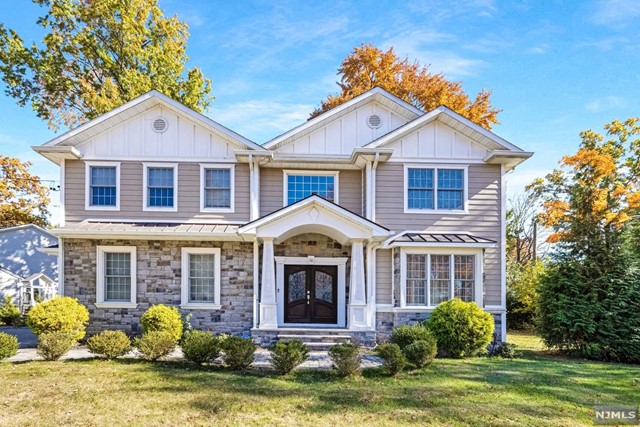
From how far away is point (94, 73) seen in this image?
20969mm

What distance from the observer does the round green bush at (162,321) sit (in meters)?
11.0

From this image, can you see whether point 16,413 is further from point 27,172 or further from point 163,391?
point 27,172

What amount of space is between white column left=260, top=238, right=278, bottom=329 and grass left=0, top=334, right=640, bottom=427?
9.11ft

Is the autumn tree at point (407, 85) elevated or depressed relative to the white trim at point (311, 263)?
elevated

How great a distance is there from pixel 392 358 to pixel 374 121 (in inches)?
318

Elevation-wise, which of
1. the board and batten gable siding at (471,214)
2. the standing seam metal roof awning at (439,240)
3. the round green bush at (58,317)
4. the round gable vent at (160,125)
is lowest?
the round green bush at (58,317)

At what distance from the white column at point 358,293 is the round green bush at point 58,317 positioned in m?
7.40

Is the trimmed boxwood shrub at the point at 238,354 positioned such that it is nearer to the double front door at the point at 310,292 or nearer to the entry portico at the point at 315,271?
the entry portico at the point at 315,271

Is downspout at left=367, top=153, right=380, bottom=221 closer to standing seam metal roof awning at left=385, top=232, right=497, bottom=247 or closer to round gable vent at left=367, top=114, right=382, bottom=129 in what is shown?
standing seam metal roof awning at left=385, top=232, right=497, bottom=247

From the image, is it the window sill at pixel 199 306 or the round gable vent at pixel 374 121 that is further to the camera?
the round gable vent at pixel 374 121

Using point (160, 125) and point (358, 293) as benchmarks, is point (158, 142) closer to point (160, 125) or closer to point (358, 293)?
point (160, 125)

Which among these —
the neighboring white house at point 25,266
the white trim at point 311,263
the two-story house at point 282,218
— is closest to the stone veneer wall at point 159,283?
the two-story house at point 282,218

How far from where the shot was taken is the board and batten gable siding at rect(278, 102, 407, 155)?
13.2m

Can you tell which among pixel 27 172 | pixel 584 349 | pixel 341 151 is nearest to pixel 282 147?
pixel 341 151
